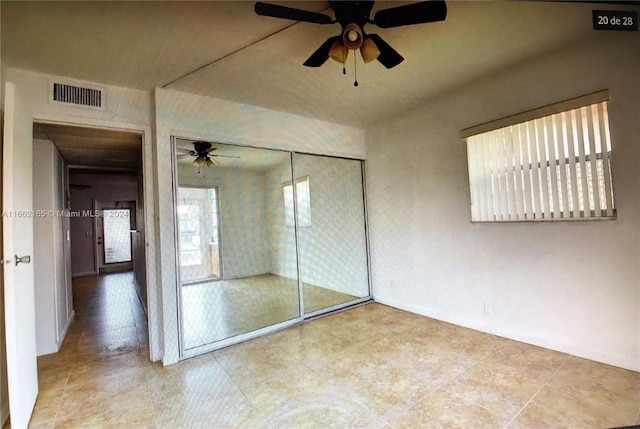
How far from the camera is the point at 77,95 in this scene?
2.33 m

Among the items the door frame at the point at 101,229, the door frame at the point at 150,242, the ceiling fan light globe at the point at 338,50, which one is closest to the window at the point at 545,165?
the ceiling fan light globe at the point at 338,50

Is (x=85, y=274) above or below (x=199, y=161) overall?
below

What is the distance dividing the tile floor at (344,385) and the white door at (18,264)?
10.7 inches

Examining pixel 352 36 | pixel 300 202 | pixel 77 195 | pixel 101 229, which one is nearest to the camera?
pixel 352 36

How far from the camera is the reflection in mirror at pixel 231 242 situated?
2.74 meters

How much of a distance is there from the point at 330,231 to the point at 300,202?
0.63 m

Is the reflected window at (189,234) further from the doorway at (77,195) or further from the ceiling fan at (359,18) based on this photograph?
the ceiling fan at (359,18)

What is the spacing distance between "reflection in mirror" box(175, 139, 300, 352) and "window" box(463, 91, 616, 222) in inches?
83.6

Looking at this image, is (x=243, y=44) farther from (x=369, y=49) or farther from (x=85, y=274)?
(x=85, y=274)

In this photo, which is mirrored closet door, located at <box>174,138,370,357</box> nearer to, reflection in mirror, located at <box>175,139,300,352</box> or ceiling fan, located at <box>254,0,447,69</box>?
reflection in mirror, located at <box>175,139,300,352</box>

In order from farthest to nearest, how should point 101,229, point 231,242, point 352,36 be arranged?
1. point 101,229
2. point 231,242
3. point 352,36

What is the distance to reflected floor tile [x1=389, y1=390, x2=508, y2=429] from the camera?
63.1 inches

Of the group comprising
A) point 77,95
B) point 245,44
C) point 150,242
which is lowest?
point 150,242

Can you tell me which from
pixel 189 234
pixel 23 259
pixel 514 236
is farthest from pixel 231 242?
pixel 514 236
